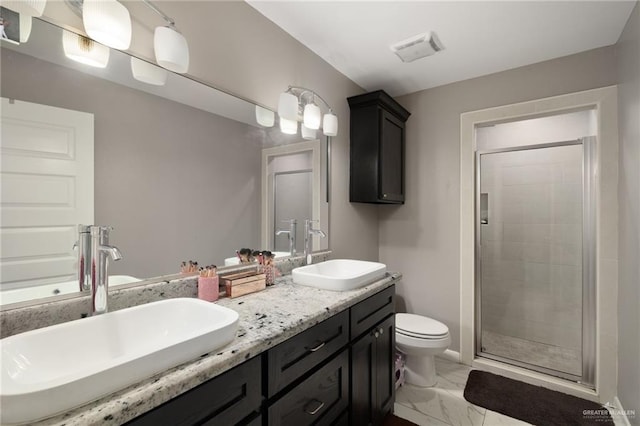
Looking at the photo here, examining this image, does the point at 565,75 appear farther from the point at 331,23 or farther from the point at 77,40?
the point at 77,40

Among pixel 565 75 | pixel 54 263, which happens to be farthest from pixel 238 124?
pixel 565 75

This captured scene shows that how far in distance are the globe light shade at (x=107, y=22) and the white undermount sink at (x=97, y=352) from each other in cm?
94

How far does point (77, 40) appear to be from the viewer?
0.99 m

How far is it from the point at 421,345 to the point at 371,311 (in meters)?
0.81

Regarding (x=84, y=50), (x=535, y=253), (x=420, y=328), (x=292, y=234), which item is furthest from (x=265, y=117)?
(x=535, y=253)

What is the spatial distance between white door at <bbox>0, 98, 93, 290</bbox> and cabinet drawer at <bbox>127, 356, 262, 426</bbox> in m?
0.63

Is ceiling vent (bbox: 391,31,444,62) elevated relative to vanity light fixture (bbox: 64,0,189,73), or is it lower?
elevated

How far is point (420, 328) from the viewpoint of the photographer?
2156mm

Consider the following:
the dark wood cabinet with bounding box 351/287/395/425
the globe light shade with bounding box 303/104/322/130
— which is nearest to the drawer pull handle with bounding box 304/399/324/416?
the dark wood cabinet with bounding box 351/287/395/425

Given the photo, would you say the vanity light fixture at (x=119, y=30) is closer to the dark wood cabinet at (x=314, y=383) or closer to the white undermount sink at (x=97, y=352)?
the white undermount sink at (x=97, y=352)

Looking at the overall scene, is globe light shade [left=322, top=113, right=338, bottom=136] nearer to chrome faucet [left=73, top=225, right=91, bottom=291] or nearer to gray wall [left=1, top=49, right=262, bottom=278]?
gray wall [left=1, top=49, right=262, bottom=278]

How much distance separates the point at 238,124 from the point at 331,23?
0.89 metres

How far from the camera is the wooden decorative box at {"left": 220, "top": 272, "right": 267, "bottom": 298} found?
4.37 ft

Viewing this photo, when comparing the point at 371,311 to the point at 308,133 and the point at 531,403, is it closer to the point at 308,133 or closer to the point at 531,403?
the point at 308,133
